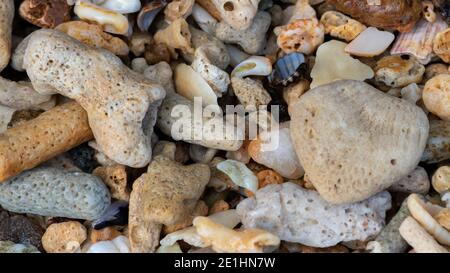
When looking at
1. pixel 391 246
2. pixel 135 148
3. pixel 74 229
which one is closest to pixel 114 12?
pixel 135 148

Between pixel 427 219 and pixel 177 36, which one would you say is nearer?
pixel 427 219

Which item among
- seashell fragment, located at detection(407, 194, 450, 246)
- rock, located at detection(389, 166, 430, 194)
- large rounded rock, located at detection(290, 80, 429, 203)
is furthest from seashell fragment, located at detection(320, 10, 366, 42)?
seashell fragment, located at detection(407, 194, 450, 246)

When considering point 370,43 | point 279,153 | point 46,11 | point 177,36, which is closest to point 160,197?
point 279,153

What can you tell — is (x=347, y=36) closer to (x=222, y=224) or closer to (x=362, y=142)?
(x=362, y=142)

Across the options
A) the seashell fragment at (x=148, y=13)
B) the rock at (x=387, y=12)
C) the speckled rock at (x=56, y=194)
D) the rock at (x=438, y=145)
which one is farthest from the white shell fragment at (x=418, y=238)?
the seashell fragment at (x=148, y=13)

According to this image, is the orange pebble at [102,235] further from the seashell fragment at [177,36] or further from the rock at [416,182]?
the rock at [416,182]

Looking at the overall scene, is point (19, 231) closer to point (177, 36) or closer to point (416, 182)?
point (177, 36)
